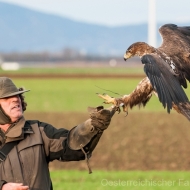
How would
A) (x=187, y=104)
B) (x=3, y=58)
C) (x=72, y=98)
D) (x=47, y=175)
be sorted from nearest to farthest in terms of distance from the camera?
1. (x=47, y=175)
2. (x=187, y=104)
3. (x=72, y=98)
4. (x=3, y=58)

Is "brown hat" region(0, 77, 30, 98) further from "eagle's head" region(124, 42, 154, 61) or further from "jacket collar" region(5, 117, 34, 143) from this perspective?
"eagle's head" region(124, 42, 154, 61)

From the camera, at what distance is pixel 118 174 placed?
54.2ft

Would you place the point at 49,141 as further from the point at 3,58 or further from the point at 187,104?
the point at 3,58

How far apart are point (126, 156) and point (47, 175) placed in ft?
44.9

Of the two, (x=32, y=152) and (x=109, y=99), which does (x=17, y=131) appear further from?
(x=109, y=99)

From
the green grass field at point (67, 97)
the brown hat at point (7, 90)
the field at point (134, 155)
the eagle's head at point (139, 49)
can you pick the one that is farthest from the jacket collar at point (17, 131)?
the green grass field at point (67, 97)

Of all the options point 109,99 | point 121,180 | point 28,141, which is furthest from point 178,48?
point 121,180

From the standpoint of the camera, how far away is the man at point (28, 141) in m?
6.12

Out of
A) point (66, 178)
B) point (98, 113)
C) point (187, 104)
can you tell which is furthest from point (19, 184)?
point (66, 178)

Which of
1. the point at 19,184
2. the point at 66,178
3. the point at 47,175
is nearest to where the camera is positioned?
the point at 19,184

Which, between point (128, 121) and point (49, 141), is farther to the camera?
point (128, 121)

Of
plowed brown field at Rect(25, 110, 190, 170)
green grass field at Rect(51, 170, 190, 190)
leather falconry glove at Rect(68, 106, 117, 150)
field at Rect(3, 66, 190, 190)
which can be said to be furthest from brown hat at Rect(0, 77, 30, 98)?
plowed brown field at Rect(25, 110, 190, 170)

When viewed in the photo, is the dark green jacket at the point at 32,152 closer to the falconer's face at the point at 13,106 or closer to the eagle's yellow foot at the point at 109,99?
the falconer's face at the point at 13,106

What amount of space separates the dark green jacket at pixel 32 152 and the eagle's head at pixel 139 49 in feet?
8.04
